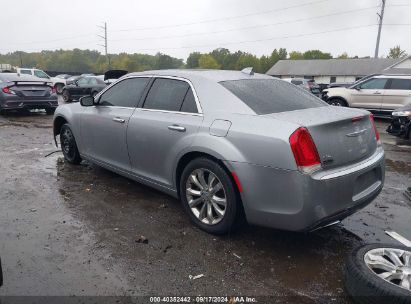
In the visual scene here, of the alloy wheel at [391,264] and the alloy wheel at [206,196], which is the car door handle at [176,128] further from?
the alloy wheel at [391,264]

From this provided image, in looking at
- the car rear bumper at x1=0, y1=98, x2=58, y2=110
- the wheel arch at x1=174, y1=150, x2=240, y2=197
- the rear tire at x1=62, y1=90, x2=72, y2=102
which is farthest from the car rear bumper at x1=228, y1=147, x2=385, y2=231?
the rear tire at x1=62, y1=90, x2=72, y2=102

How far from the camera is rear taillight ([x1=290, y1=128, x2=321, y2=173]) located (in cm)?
285

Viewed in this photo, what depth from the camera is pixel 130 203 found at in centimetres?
446

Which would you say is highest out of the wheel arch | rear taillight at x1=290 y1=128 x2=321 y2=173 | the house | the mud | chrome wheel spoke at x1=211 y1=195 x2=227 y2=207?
the house

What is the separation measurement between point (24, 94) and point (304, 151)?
1150 centimetres

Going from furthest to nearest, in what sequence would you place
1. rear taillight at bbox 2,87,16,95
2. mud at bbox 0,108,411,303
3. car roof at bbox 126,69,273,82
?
1. rear taillight at bbox 2,87,16,95
2. car roof at bbox 126,69,273,82
3. mud at bbox 0,108,411,303

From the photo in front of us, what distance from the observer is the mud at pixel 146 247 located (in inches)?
110

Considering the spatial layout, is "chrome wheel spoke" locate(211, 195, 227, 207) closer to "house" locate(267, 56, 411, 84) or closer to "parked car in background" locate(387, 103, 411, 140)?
"parked car in background" locate(387, 103, 411, 140)

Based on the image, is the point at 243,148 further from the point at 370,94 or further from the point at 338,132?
the point at 370,94

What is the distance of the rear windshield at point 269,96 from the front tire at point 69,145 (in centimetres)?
318

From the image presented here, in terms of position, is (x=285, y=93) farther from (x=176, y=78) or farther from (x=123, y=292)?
(x=123, y=292)

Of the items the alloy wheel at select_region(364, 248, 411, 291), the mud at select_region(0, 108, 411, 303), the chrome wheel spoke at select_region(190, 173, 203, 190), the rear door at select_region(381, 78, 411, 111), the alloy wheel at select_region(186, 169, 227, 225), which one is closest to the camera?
the alloy wheel at select_region(364, 248, 411, 291)

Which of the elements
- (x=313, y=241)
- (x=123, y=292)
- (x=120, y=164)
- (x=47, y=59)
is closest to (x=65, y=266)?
(x=123, y=292)

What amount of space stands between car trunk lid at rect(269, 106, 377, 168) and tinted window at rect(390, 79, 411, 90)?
1119 centimetres
